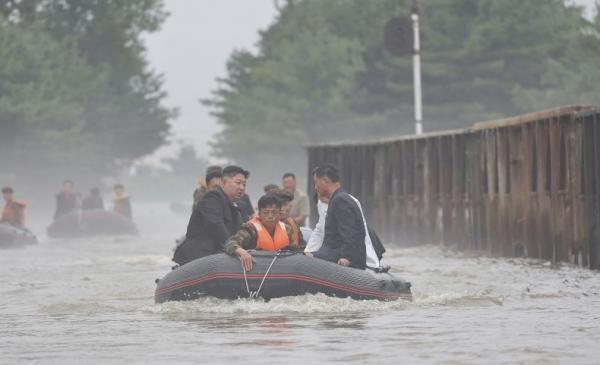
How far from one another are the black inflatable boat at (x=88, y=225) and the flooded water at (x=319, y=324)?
1860 cm

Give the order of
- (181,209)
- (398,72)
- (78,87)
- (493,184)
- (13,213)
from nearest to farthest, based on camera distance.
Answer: (493,184), (13,213), (398,72), (78,87), (181,209)

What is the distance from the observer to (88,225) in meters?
43.0

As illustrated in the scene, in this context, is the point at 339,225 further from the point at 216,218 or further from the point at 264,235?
the point at 216,218

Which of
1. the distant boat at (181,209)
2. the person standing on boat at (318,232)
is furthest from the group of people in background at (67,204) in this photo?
the distant boat at (181,209)

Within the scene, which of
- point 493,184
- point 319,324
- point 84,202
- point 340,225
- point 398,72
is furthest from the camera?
point 398,72

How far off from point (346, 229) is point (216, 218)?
57.5 inches

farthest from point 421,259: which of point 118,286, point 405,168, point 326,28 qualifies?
point 326,28

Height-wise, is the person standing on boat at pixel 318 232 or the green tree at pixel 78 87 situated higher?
the green tree at pixel 78 87

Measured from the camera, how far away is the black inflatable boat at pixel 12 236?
36.2 metres

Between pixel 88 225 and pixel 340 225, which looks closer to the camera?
pixel 340 225

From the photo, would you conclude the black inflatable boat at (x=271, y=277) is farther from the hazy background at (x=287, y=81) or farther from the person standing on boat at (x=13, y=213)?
the hazy background at (x=287, y=81)

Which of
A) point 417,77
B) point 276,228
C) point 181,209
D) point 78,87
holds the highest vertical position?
point 78,87

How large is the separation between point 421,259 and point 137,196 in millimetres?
170010

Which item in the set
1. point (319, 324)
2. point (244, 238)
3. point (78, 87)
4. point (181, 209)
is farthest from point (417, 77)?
point (181, 209)
